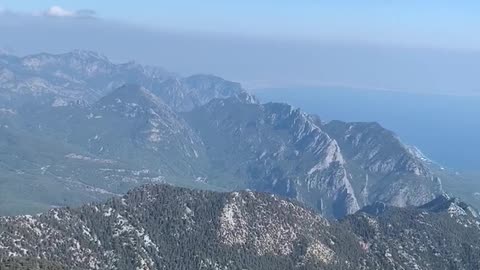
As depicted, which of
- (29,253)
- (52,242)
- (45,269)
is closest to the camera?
(45,269)

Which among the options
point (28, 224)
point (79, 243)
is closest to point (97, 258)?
point (79, 243)

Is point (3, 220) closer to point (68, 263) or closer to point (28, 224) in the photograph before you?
point (28, 224)

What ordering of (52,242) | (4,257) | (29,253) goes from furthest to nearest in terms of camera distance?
(52,242), (29,253), (4,257)

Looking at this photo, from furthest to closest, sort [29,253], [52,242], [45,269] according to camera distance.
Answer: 1. [52,242]
2. [29,253]
3. [45,269]

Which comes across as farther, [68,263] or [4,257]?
[68,263]

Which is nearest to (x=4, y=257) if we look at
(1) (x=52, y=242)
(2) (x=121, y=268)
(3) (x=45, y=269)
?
(3) (x=45, y=269)

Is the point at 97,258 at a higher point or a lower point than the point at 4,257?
lower

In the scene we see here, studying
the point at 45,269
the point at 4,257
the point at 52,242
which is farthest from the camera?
the point at 52,242

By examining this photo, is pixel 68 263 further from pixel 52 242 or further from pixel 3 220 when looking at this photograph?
pixel 3 220

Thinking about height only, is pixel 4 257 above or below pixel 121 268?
above
